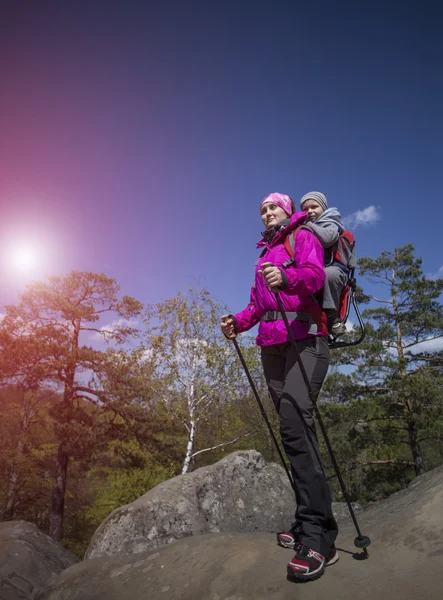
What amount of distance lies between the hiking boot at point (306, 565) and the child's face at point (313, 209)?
2457 millimetres

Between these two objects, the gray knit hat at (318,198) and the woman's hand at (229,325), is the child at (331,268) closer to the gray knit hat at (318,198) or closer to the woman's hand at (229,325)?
the gray knit hat at (318,198)

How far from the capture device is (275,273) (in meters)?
2.46

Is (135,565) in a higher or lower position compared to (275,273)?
lower

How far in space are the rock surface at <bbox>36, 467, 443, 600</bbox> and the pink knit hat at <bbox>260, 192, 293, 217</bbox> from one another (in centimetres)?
248

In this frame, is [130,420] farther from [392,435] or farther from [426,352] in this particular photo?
[426,352]

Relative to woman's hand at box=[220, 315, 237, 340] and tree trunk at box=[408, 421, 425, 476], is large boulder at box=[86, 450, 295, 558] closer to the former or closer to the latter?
woman's hand at box=[220, 315, 237, 340]

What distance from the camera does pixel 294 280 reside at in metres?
2.45

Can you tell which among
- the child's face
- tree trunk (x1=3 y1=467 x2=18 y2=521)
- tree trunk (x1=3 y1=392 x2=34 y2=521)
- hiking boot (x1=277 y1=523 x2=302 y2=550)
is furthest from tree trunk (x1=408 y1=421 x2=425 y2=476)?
tree trunk (x1=3 y1=467 x2=18 y2=521)

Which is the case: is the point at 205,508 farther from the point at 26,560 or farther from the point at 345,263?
the point at 345,263

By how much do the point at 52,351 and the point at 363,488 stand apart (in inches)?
573

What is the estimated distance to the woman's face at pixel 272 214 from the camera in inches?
123

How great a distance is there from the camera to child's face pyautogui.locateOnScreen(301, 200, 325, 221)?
319 cm

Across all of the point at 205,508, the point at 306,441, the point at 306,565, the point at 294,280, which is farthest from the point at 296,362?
the point at 205,508

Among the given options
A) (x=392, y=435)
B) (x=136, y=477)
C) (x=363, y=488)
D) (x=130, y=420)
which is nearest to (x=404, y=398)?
(x=392, y=435)
